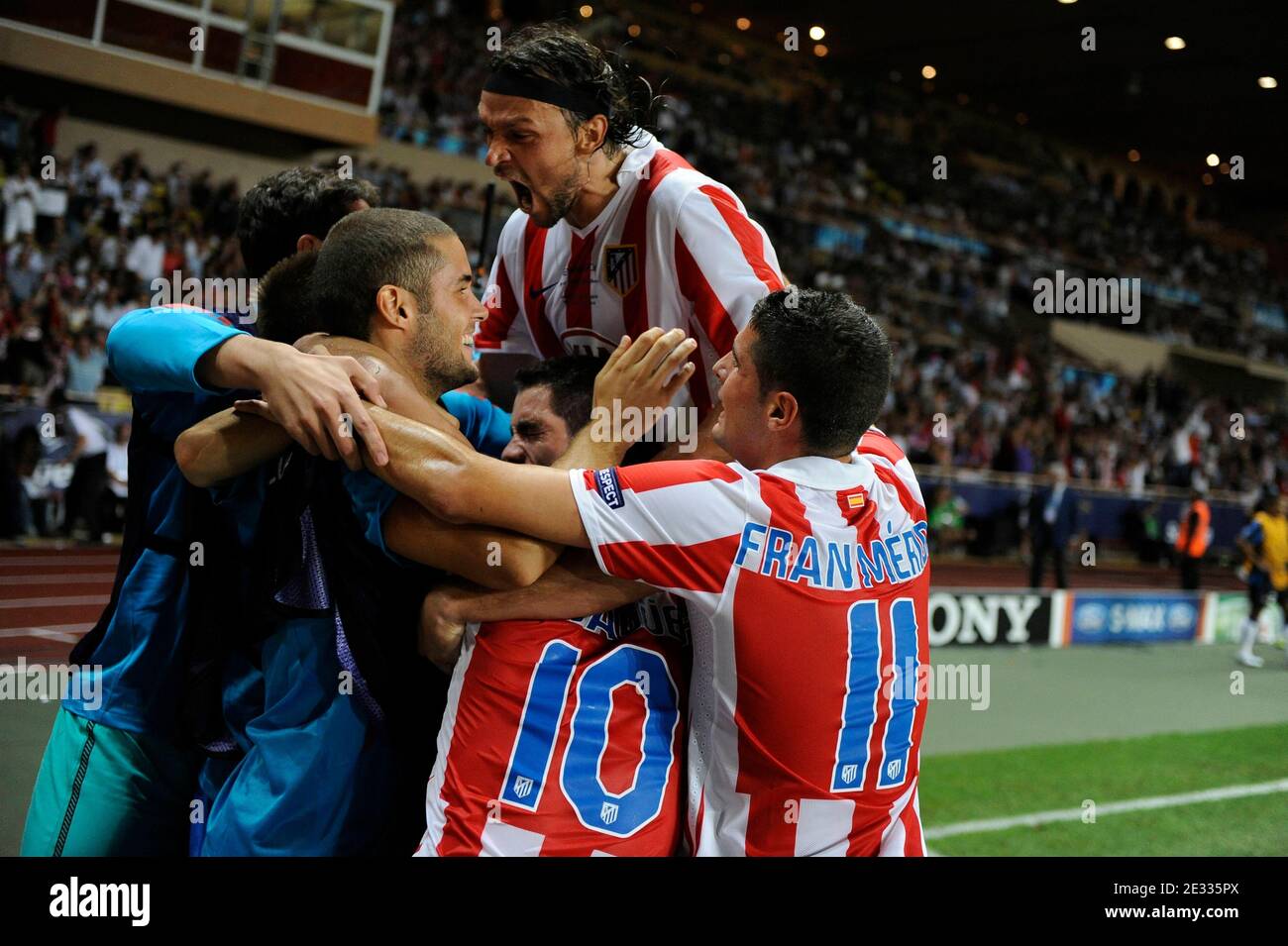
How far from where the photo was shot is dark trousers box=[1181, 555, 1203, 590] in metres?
18.0

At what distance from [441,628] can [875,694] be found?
3.01 ft

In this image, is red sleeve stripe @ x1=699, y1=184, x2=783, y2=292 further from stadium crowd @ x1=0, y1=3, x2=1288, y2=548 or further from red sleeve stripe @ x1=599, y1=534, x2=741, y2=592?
stadium crowd @ x1=0, y1=3, x2=1288, y2=548

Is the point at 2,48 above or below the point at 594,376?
above

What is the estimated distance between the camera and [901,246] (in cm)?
2831

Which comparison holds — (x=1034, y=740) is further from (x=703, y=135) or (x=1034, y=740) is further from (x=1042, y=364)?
(x=1042, y=364)

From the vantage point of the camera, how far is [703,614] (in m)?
2.41

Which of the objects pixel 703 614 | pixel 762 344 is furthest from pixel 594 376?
pixel 703 614

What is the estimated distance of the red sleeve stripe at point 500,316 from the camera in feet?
13.0

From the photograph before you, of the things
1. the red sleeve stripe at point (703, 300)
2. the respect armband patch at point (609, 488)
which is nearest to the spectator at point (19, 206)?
the red sleeve stripe at point (703, 300)

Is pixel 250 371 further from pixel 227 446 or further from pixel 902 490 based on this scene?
pixel 902 490

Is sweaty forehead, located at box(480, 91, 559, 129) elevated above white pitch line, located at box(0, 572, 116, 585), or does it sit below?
above

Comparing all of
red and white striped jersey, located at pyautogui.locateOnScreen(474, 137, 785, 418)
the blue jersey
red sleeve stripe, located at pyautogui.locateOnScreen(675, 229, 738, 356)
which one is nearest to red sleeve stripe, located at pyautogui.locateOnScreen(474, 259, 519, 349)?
red and white striped jersey, located at pyautogui.locateOnScreen(474, 137, 785, 418)

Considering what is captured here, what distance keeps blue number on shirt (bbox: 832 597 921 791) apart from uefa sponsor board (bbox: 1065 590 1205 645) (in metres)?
11.6
